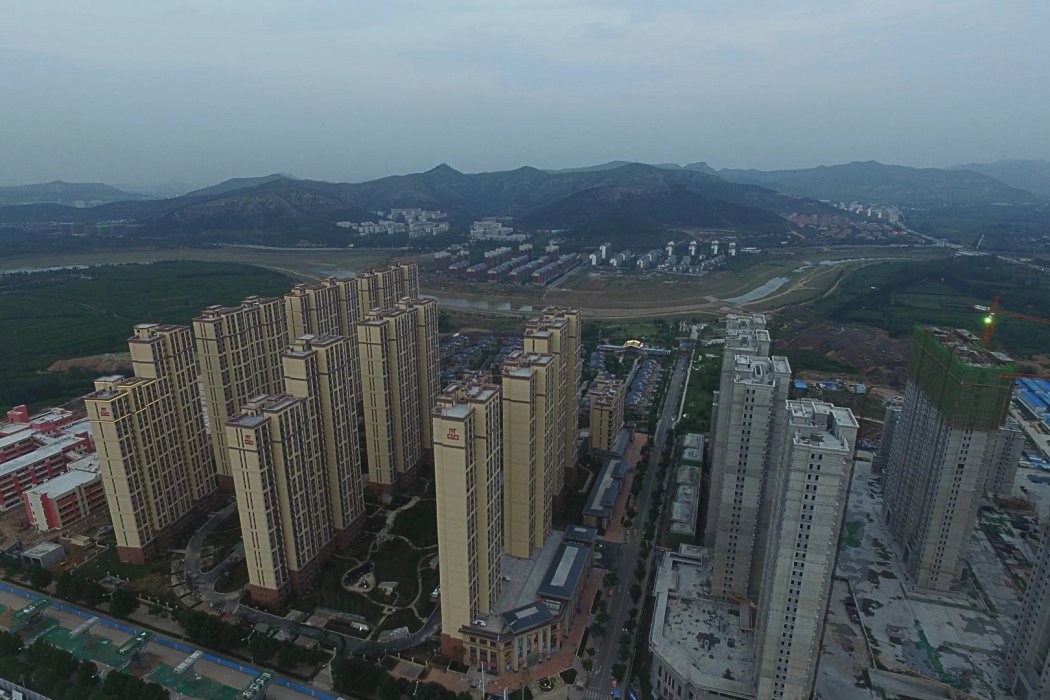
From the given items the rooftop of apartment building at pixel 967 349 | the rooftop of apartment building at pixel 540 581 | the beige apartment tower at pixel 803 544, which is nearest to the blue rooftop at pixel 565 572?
the rooftop of apartment building at pixel 540 581

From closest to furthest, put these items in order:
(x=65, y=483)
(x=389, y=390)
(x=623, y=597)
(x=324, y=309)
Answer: (x=623, y=597) < (x=65, y=483) < (x=389, y=390) < (x=324, y=309)

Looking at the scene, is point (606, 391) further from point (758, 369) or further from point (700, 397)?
point (758, 369)

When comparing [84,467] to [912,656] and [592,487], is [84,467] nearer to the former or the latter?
[592,487]

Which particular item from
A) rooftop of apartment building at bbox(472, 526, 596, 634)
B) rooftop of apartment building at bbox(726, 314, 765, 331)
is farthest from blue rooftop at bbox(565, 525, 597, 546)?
rooftop of apartment building at bbox(726, 314, 765, 331)

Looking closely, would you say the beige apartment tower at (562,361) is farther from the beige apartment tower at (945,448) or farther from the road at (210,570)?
the beige apartment tower at (945,448)

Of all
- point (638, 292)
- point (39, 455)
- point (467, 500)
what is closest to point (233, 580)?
point (467, 500)

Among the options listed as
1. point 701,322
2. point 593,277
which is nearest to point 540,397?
point 701,322
